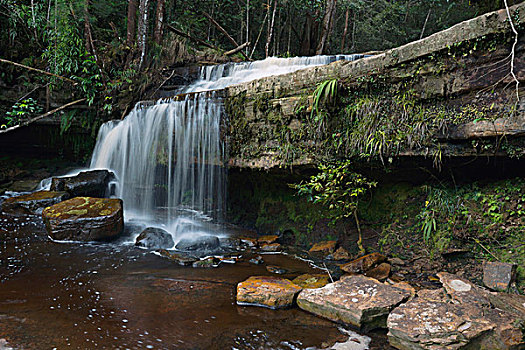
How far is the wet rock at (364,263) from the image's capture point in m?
4.61

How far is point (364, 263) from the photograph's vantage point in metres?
4.66

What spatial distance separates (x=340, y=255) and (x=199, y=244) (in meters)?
2.47

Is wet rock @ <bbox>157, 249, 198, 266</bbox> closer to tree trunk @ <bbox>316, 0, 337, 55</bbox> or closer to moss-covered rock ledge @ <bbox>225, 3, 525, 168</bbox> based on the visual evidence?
moss-covered rock ledge @ <bbox>225, 3, 525, 168</bbox>

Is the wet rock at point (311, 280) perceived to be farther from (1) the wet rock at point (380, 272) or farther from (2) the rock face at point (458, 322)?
(2) the rock face at point (458, 322)

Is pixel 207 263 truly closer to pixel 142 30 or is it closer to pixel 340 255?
pixel 340 255

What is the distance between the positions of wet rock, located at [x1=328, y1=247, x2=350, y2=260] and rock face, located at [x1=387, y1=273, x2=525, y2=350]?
1.91m

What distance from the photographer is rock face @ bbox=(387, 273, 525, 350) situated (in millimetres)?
2654

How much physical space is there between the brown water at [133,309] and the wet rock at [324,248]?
745 millimetres

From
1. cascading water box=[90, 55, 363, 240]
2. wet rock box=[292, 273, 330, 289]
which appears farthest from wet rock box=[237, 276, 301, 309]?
cascading water box=[90, 55, 363, 240]

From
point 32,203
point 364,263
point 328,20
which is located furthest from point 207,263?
point 328,20

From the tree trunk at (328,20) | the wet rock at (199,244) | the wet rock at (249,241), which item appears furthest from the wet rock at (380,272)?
the tree trunk at (328,20)

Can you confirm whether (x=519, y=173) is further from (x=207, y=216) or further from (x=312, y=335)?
(x=207, y=216)

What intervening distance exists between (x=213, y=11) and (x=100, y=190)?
1275cm

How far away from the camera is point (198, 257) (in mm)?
5172
